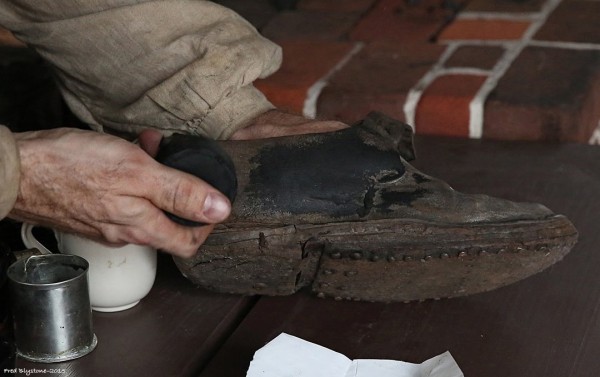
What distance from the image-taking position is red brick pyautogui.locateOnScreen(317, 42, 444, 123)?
1.91 m

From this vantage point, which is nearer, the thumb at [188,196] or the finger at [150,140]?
the thumb at [188,196]

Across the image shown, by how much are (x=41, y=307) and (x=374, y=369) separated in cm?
36

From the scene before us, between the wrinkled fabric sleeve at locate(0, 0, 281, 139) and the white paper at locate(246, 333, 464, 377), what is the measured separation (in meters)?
0.42

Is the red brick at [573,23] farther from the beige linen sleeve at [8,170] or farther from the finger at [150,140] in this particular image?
the beige linen sleeve at [8,170]

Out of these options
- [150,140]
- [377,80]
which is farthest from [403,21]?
[150,140]

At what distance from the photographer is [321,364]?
1194 mm

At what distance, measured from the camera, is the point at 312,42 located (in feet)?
7.18

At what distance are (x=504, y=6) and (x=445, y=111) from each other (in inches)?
19.8

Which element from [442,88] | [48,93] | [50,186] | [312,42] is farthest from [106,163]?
[312,42]

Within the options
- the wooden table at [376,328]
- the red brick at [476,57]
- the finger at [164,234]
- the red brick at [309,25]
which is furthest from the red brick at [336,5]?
the finger at [164,234]

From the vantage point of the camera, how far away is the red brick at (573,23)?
2.15 metres

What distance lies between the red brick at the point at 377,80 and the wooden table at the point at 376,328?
1.65 feet

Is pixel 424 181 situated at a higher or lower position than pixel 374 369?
higher

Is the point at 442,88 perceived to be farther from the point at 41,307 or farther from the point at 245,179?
the point at 41,307
